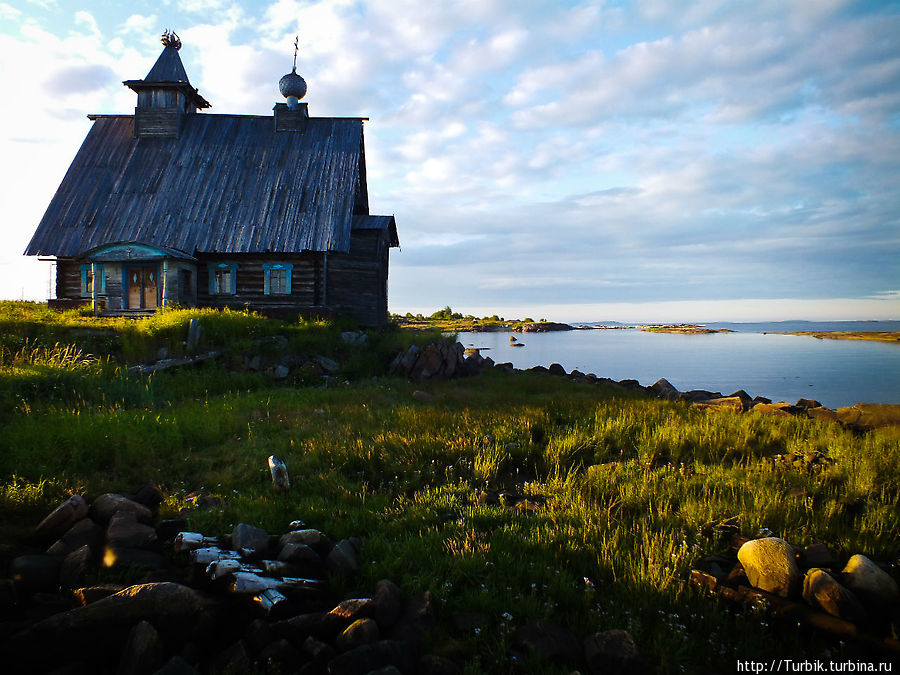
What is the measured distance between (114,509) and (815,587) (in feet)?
23.2

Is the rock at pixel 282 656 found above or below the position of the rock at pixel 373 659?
below

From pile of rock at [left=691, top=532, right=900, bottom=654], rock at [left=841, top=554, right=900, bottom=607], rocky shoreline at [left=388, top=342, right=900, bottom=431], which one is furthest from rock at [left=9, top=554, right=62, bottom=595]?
rocky shoreline at [left=388, top=342, right=900, bottom=431]

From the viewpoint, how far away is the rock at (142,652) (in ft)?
11.1

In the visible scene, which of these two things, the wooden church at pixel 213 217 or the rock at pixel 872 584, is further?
the wooden church at pixel 213 217

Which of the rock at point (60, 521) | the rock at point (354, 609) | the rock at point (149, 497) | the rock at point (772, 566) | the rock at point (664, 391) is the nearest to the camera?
the rock at point (354, 609)

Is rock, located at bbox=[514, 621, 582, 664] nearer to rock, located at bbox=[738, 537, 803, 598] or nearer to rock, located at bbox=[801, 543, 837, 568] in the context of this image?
rock, located at bbox=[738, 537, 803, 598]

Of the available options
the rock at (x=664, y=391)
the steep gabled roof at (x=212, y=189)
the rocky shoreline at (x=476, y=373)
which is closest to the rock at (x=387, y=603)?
the rocky shoreline at (x=476, y=373)

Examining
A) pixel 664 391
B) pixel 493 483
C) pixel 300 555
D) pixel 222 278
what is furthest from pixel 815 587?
pixel 222 278

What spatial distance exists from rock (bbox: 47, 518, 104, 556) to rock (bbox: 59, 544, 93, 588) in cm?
24

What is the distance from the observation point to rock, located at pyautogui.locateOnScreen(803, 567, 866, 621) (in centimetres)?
381

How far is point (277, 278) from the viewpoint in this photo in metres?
22.0

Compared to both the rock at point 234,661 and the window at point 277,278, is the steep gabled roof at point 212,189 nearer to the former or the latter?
the window at point 277,278

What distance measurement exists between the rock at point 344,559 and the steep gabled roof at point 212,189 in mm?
17731

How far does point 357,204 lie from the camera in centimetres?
2681
